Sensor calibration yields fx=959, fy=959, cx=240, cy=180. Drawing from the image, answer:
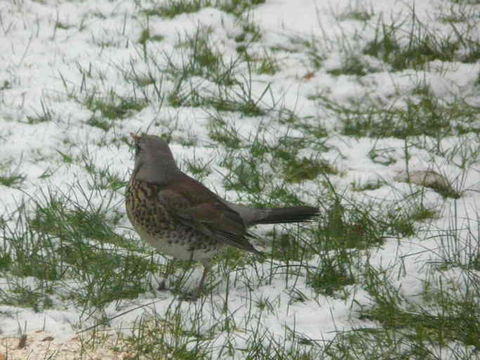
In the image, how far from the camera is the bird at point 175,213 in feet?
15.7

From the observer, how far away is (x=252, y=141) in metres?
6.65

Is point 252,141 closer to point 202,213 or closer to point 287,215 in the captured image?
point 287,215

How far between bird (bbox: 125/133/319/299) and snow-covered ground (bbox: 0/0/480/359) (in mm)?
206

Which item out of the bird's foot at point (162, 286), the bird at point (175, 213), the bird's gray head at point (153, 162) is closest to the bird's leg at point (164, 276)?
the bird's foot at point (162, 286)

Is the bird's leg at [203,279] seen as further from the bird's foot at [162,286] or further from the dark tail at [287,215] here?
the dark tail at [287,215]

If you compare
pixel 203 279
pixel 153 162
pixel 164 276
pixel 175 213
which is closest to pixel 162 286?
pixel 164 276

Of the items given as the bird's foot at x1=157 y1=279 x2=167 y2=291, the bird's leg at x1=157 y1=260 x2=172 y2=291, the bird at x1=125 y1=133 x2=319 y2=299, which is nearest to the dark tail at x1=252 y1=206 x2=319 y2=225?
the bird at x1=125 y1=133 x2=319 y2=299

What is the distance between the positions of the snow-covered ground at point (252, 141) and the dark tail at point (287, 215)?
0.72ft

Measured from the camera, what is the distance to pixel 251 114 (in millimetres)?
7008

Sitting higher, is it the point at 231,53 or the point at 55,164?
the point at 231,53

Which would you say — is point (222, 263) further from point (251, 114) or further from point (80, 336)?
point (251, 114)

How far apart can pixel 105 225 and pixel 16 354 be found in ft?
4.69

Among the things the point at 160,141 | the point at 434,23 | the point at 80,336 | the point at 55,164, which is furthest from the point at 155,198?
the point at 434,23

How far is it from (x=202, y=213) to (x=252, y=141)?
1847 mm
